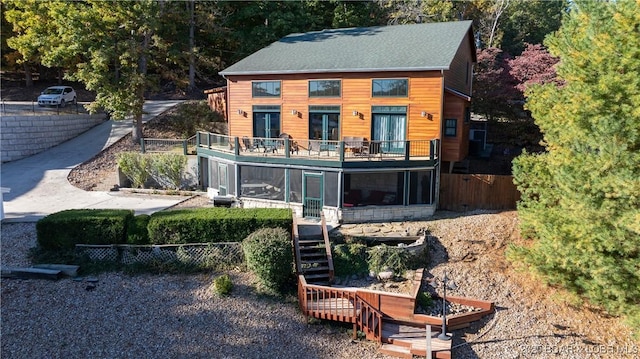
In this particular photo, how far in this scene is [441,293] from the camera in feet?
47.4

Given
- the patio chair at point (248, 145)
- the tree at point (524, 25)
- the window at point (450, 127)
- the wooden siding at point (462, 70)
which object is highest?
the tree at point (524, 25)

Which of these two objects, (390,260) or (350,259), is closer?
(390,260)

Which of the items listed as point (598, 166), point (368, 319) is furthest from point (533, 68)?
point (368, 319)

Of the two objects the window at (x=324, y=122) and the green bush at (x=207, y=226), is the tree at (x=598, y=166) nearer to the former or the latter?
the green bush at (x=207, y=226)

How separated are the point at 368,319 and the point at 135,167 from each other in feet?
51.4

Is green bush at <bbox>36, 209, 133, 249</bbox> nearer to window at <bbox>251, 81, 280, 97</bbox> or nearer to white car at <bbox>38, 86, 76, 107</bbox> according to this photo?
window at <bbox>251, 81, 280, 97</bbox>

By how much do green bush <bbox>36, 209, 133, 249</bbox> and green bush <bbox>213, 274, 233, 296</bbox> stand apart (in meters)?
4.10

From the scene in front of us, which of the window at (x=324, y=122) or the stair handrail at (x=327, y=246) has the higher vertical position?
the window at (x=324, y=122)

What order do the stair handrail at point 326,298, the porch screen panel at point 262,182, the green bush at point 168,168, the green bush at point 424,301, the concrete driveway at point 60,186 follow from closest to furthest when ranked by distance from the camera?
1. the stair handrail at point 326,298
2. the green bush at point 424,301
3. the porch screen panel at point 262,182
4. the concrete driveway at point 60,186
5. the green bush at point 168,168

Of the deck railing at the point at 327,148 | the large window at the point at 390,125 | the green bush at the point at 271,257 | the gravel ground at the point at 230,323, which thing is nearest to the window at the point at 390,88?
the large window at the point at 390,125

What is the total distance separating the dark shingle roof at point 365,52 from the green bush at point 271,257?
340 inches

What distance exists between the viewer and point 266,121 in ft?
72.5

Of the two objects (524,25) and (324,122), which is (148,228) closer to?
(324,122)

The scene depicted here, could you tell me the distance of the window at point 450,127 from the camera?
19469 millimetres
